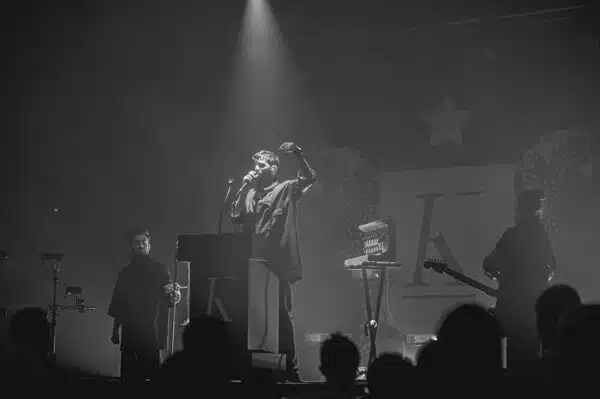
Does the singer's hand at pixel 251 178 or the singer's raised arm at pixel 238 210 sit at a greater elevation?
the singer's hand at pixel 251 178

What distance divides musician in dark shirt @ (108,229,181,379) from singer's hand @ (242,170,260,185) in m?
0.94

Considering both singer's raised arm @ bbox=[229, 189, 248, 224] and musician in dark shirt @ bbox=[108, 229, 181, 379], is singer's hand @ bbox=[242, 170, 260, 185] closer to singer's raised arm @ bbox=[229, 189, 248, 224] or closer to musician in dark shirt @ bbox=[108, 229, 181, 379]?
singer's raised arm @ bbox=[229, 189, 248, 224]

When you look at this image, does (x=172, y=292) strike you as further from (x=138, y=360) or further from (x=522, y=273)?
(x=522, y=273)

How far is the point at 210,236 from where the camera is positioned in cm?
530

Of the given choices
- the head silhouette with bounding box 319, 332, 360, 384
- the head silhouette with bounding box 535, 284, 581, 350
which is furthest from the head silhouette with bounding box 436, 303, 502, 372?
the head silhouette with bounding box 535, 284, 581, 350

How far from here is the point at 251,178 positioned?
244 inches

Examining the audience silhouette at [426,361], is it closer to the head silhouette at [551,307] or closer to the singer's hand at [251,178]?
the head silhouette at [551,307]

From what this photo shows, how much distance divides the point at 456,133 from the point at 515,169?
0.80 metres

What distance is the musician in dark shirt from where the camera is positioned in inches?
227

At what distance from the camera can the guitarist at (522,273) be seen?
495 centimetres

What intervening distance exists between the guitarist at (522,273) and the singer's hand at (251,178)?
196cm

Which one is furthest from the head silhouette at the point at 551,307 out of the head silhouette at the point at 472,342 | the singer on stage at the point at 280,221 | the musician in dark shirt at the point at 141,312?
the musician in dark shirt at the point at 141,312

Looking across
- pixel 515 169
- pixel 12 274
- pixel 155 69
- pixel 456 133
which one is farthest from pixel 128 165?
A: pixel 515 169

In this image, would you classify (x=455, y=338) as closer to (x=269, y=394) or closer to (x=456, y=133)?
(x=269, y=394)
